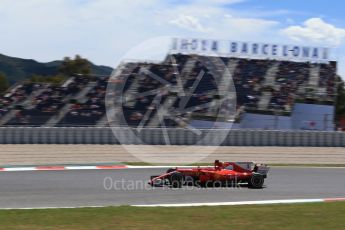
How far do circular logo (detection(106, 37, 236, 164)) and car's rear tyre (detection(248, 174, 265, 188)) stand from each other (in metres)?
4.36

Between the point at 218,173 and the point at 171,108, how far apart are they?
18.4 meters

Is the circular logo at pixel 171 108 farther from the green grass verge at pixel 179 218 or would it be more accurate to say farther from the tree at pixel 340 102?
the tree at pixel 340 102

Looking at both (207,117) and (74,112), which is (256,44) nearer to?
(207,117)

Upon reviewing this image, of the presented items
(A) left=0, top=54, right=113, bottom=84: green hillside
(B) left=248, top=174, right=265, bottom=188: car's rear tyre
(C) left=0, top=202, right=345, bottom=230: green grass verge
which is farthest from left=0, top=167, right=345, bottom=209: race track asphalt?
(A) left=0, top=54, right=113, bottom=84: green hillside

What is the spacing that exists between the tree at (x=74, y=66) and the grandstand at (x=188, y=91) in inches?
1338

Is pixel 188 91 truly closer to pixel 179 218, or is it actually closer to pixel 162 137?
pixel 162 137

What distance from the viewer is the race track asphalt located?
33.7ft

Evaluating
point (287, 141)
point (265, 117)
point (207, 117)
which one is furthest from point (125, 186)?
point (265, 117)

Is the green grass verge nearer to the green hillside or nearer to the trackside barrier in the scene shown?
the trackside barrier

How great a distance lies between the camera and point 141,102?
3219cm

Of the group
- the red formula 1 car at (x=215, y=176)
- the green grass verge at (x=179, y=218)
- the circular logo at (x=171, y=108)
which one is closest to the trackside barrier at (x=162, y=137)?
the circular logo at (x=171, y=108)

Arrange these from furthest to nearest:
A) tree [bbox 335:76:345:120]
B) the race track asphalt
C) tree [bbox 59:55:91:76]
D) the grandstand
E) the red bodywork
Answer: tree [bbox 59:55:91:76]
tree [bbox 335:76:345:120]
the grandstand
the red bodywork
the race track asphalt

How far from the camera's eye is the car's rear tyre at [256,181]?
1239 cm

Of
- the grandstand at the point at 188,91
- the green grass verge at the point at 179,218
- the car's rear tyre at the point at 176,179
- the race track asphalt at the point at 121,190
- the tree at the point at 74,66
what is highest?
the tree at the point at 74,66
